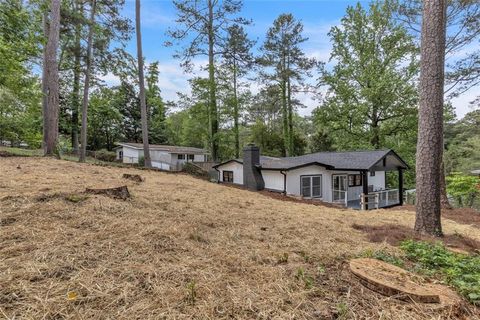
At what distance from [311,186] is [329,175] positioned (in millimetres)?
1288

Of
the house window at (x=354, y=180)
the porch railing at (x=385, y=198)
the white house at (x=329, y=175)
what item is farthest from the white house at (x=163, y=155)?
the porch railing at (x=385, y=198)

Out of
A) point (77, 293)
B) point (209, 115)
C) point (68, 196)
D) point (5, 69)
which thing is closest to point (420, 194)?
point (77, 293)

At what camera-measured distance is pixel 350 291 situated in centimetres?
→ 190

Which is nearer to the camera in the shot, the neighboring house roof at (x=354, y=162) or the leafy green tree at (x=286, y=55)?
the neighboring house roof at (x=354, y=162)

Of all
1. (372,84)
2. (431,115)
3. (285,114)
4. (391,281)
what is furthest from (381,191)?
(391,281)

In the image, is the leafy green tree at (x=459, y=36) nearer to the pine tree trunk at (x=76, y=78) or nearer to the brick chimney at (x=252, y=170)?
the brick chimney at (x=252, y=170)

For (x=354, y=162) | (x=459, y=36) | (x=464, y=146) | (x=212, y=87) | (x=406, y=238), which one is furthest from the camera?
(x=464, y=146)

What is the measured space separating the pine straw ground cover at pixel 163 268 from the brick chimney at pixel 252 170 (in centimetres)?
1125

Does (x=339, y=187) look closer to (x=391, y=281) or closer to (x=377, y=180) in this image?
(x=377, y=180)

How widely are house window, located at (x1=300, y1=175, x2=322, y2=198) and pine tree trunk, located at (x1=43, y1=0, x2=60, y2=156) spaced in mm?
11374

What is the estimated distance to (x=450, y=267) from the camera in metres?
2.50

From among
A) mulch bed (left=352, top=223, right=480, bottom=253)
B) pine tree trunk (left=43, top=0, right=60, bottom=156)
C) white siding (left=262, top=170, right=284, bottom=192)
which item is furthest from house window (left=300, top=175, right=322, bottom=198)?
pine tree trunk (left=43, top=0, right=60, bottom=156)

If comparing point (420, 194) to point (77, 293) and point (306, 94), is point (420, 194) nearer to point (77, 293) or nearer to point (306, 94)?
point (77, 293)

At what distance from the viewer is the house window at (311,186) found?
13.9 meters
